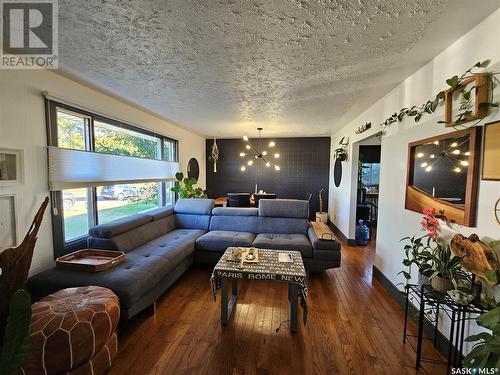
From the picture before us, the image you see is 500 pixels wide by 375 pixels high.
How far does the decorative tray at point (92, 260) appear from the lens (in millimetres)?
2123

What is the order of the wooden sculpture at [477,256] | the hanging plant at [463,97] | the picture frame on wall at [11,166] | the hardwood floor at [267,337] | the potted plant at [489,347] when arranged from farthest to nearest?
the picture frame on wall at [11,166] < the hardwood floor at [267,337] < the hanging plant at [463,97] < the wooden sculpture at [477,256] < the potted plant at [489,347]

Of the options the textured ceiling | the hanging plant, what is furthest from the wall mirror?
the textured ceiling

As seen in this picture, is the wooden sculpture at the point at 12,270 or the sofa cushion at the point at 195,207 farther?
the sofa cushion at the point at 195,207

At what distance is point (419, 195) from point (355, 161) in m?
2.29

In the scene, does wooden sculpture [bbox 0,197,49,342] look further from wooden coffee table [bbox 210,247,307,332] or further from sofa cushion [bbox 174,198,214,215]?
sofa cushion [bbox 174,198,214,215]

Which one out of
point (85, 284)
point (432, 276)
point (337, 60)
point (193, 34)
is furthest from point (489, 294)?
point (85, 284)

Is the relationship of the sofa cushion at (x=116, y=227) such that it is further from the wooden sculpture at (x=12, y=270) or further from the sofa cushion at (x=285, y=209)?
the sofa cushion at (x=285, y=209)

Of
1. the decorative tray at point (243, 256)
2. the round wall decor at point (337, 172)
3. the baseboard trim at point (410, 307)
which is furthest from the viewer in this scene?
the round wall decor at point (337, 172)

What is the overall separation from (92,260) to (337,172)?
4.99m

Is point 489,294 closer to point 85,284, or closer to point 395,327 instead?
point 395,327

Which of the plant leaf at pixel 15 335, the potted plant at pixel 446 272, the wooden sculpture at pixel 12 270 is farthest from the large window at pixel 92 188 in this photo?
the potted plant at pixel 446 272

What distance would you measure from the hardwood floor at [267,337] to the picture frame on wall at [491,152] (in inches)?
57.6

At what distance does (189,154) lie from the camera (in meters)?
5.77

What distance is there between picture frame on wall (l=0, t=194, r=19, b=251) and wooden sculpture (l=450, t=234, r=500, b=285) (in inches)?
138
